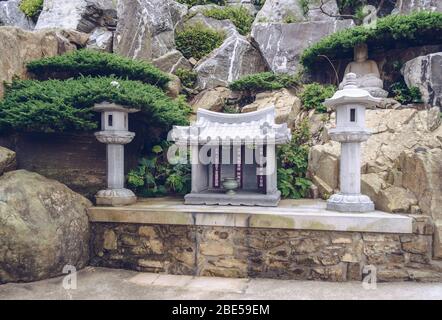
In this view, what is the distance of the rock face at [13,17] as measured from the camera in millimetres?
12573

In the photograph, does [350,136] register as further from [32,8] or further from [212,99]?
[32,8]

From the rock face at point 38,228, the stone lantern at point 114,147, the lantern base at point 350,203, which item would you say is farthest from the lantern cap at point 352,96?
the rock face at point 38,228

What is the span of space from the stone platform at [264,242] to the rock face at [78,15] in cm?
846

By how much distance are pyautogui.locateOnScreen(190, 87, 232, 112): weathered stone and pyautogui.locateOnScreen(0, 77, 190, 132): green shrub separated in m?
3.15

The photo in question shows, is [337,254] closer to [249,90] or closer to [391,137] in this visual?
[391,137]

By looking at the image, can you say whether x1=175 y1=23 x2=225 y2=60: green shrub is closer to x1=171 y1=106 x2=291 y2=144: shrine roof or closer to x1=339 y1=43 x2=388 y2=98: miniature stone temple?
x1=339 y1=43 x2=388 y2=98: miniature stone temple

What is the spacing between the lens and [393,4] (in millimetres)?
11797

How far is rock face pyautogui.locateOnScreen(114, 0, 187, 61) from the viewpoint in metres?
10.2

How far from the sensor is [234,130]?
19.3ft

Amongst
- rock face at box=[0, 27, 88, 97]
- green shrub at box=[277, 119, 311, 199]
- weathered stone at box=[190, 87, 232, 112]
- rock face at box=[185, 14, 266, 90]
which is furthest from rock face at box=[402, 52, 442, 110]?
rock face at box=[0, 27, 88, 97]

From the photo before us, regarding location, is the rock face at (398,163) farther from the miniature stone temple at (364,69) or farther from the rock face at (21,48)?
the rock face at (21,48)

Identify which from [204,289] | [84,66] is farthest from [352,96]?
[84,66]

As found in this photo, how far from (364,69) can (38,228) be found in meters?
8.45

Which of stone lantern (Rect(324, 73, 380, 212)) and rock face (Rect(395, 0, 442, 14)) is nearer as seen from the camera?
stone lantern (Rect(324, 73, 380, 212))
